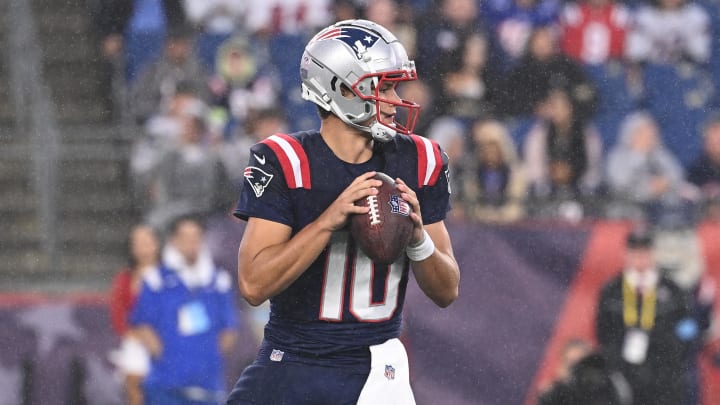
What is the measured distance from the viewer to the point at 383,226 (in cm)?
305

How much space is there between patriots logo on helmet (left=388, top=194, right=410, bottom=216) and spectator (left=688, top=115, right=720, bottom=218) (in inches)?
146

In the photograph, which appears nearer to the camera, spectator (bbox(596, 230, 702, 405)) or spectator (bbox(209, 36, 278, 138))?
spectator (bbox(596, 230, 702, 405))

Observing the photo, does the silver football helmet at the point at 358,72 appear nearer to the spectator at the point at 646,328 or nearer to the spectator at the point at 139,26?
the spectator at the point at 646,328

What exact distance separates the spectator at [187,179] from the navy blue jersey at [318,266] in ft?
11.1

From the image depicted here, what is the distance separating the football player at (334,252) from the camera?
3227 millimetres

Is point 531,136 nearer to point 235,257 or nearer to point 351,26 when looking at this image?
point 235,257

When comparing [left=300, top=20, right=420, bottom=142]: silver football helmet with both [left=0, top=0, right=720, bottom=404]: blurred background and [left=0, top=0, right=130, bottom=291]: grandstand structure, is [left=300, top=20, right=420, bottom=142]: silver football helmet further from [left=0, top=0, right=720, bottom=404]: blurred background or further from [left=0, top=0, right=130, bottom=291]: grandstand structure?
[left=0, top=0, right=130, bottom=291]: grandstand structure

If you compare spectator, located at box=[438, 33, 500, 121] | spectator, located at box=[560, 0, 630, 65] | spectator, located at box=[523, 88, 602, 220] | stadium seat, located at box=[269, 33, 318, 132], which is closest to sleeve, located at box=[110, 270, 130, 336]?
stadium seat, located at box=[269, 33, 318, 132]

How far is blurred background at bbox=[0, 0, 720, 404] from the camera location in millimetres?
6219

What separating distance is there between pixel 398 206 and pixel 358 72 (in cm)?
41

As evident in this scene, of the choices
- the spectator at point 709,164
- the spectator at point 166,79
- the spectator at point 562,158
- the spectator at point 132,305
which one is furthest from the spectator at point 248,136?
the spectator at point 709,164

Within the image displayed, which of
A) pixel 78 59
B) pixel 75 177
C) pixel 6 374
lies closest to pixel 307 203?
pixel 6 374

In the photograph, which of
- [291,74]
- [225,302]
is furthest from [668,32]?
[225,302]

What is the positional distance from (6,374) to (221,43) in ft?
8.01
